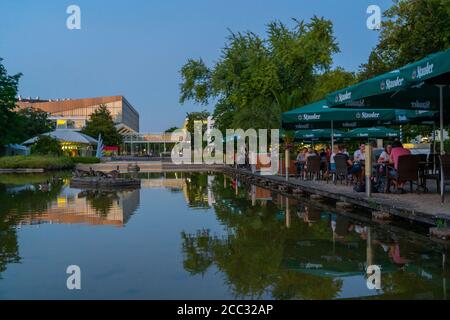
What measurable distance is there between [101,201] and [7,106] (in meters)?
41.5

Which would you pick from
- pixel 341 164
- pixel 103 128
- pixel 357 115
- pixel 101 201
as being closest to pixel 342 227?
pixel 341 164

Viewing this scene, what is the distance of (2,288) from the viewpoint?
6.17 m

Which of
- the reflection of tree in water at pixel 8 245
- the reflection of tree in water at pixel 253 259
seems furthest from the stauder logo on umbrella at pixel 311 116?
the reflection of tree in water at pixel 8 245

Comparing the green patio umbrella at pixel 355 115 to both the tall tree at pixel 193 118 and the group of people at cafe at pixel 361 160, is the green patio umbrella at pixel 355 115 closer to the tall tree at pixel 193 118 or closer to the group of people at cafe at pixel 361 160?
the group of people at cafe at pixel 361 160

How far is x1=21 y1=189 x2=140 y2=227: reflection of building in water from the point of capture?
494 inches

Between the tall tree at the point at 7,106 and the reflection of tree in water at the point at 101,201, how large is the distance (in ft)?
120

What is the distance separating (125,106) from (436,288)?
13637 centimetres

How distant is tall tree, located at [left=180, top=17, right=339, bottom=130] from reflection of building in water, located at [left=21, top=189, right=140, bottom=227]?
43.0 ft

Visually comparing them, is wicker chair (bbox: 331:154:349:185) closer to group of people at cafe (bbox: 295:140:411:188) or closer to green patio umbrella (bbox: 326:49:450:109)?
group of people at cafe (bbox: 295:140:411:188)

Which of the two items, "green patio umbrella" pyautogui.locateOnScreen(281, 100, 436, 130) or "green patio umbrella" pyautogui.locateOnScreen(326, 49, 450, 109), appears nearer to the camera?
"green patio umbrella" pyautogui.locateOnScreen(326, 49, 450, 109)

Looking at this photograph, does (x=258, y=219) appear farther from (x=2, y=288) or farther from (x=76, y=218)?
(x=2, y=288)

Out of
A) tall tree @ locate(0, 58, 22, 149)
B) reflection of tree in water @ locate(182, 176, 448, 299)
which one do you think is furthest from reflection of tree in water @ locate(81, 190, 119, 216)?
tall tree @ locate(0, 58, 22, 149)

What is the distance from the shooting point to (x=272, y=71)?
99.2ft
